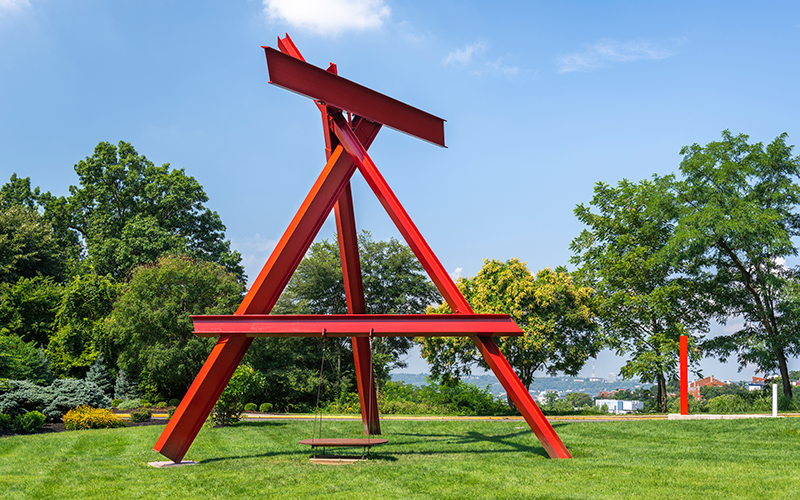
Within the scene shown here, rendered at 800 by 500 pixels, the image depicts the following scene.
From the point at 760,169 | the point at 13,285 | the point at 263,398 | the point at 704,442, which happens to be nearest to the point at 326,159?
the point at 704,442

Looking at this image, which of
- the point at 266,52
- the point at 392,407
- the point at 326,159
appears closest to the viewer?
the point at 266,52

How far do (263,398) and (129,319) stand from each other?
278 inches

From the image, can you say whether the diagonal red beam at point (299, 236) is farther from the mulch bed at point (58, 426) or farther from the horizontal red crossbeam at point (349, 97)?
the mulch bed at point (58, 426)

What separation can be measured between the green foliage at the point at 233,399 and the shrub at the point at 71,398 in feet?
15.1

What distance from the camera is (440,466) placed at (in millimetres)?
9883

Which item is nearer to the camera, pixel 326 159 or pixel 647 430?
pixel 326 159

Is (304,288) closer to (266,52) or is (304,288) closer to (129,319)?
(129,319)

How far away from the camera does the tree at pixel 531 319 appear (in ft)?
80.5

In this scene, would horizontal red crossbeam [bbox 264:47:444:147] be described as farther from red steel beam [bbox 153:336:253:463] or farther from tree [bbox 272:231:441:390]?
tree [bbox 272:231:441:390]

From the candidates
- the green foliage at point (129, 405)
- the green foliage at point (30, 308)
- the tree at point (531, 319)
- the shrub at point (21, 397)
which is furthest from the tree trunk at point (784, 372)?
the green foliage at point (30, 308)

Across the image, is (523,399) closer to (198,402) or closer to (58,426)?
(198,402)

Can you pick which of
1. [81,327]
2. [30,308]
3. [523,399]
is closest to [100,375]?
[81,327]

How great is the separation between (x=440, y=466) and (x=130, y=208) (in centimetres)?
3449

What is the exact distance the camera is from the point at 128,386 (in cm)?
2852
